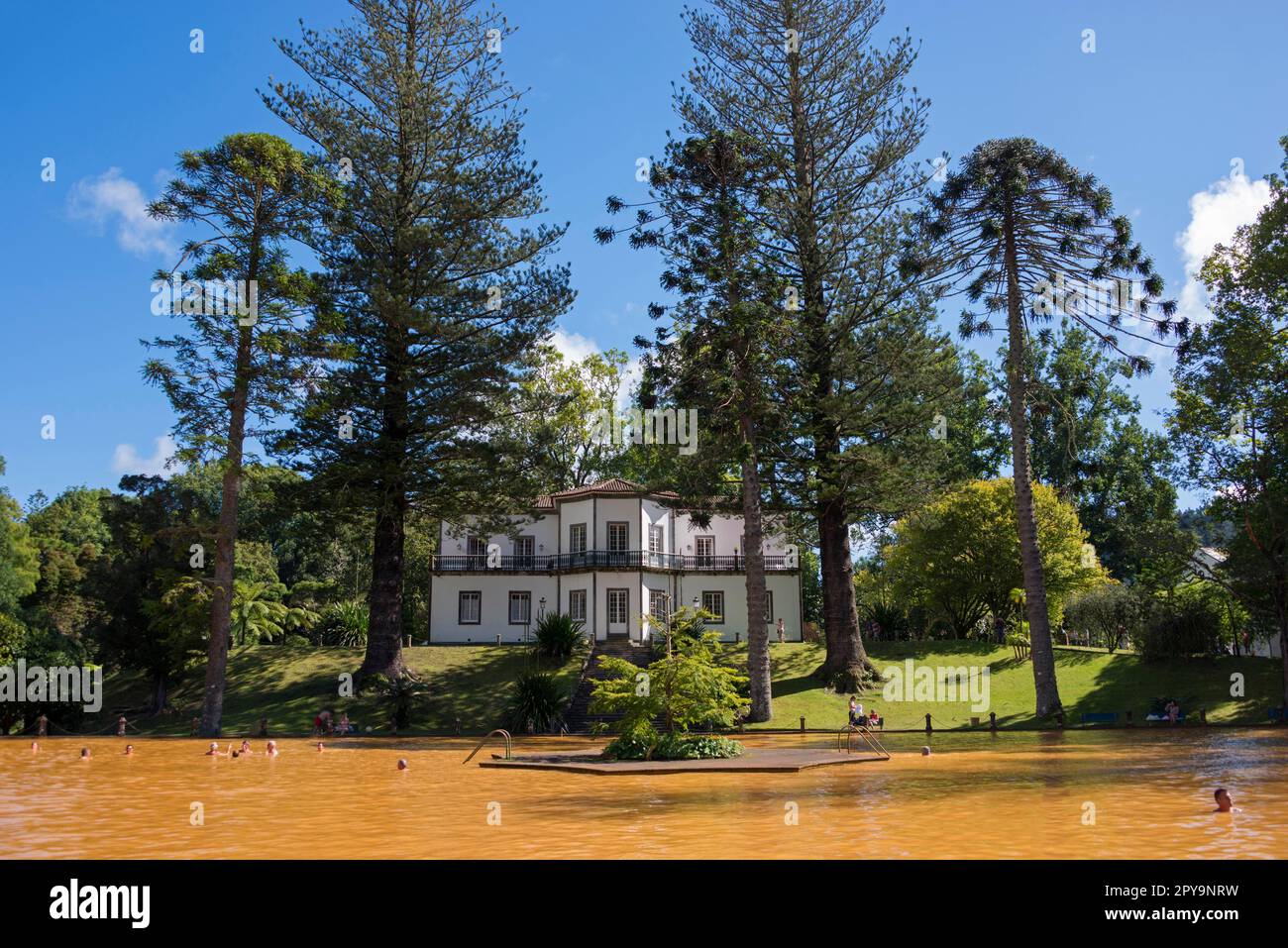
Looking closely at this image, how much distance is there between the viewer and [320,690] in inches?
1406

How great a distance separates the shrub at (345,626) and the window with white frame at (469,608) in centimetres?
522

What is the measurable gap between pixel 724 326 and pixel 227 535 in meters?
16.8

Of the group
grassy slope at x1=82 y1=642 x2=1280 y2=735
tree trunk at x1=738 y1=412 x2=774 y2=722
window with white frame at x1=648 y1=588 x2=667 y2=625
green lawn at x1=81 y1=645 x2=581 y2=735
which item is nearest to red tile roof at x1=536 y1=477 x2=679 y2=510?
window with white frame at x1=648 y1=588 x2=667 y2=625

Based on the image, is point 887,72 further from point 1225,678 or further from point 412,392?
point 1225,678

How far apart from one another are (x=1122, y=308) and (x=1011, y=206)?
A: 445 cm

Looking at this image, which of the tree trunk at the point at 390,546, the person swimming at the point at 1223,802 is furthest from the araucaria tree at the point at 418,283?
the person swimming at the point at 1223,802

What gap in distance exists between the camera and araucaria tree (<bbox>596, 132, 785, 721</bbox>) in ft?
98.8

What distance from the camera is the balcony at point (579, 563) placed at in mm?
47969

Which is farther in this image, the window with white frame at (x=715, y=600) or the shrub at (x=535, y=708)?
the window with white frame at (x=715, y=600)

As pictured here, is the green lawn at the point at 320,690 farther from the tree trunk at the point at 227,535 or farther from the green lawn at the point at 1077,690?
the green lawn at the point at 1077,690

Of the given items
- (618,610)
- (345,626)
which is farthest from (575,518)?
(345,626)

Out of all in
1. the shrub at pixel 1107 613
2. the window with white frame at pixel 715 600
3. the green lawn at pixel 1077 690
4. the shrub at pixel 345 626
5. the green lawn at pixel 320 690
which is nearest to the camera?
the green lawn at pixel 1077 690

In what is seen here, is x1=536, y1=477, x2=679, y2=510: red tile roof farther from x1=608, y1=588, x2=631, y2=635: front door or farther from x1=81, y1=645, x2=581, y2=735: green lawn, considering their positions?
x1=81, y1=645, x2=581, y2=735: green lawn
